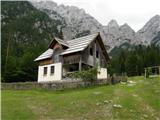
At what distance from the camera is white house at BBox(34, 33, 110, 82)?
5606 centimetres

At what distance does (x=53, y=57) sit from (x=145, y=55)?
5758cm

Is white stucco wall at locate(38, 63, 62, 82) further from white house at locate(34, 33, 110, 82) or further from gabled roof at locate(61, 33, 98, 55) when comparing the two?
gabled roof at locate(61, 33, 98, 55)

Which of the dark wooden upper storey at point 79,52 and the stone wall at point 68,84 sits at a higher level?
the dark wooden upper storey at point 79,52

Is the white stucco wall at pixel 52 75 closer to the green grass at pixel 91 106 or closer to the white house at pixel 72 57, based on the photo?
the white house at pixel 72 57

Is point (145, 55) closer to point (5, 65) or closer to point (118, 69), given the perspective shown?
point (118, 69)

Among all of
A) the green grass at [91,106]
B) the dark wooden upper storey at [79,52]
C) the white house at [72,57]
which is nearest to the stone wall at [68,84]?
the green grass at [91,106]

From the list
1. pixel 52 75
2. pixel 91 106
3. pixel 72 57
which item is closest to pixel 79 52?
pixel 72 57

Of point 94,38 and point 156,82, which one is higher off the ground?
point 94,38

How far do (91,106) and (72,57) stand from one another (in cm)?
2547

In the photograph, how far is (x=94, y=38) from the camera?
5769 centimetres

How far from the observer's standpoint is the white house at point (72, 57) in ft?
184

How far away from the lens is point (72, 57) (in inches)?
2229

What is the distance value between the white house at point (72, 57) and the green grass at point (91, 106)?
1658 cm

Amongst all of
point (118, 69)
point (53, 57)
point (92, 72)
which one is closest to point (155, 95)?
point (92, 72)
